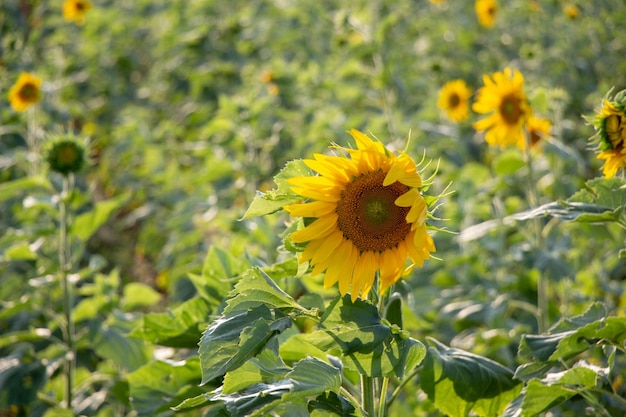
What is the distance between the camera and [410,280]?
2.96 metres

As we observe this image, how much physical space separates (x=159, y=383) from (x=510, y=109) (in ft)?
4.90

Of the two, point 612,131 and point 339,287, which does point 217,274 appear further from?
point 612,131

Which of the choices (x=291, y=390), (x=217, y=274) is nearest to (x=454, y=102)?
(x=217, y=274)

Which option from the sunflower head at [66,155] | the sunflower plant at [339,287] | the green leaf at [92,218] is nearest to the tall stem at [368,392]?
the sunflower plant at [339,287]

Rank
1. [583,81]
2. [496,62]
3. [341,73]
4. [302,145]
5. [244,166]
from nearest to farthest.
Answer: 1. [244,166]
2. [302,145]
3. [341,73]
4. [583,81]
5. [496,62]

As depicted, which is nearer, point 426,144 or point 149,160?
point 426,144

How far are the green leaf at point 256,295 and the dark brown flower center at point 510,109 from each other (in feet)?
5.01

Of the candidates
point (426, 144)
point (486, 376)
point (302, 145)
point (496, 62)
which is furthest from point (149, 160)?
point (486, 376)

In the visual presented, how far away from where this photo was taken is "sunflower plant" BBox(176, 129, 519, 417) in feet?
3.73

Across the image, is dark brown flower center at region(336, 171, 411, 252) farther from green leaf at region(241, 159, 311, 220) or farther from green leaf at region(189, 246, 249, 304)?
green leaf at region(189, 246, 249, 304)

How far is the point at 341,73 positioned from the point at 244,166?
855 mm

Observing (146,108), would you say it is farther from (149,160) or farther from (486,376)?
(486,376)

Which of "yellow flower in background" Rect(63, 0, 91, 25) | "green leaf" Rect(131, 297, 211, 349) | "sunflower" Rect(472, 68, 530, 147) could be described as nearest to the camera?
"green leaf" Rect(131, 297, 211, 349)

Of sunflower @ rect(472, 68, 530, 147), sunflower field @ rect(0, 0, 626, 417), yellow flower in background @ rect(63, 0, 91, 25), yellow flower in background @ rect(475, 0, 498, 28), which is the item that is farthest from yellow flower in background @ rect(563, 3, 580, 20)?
yellow flower in background @ rect(63, 0, 91, 25)
